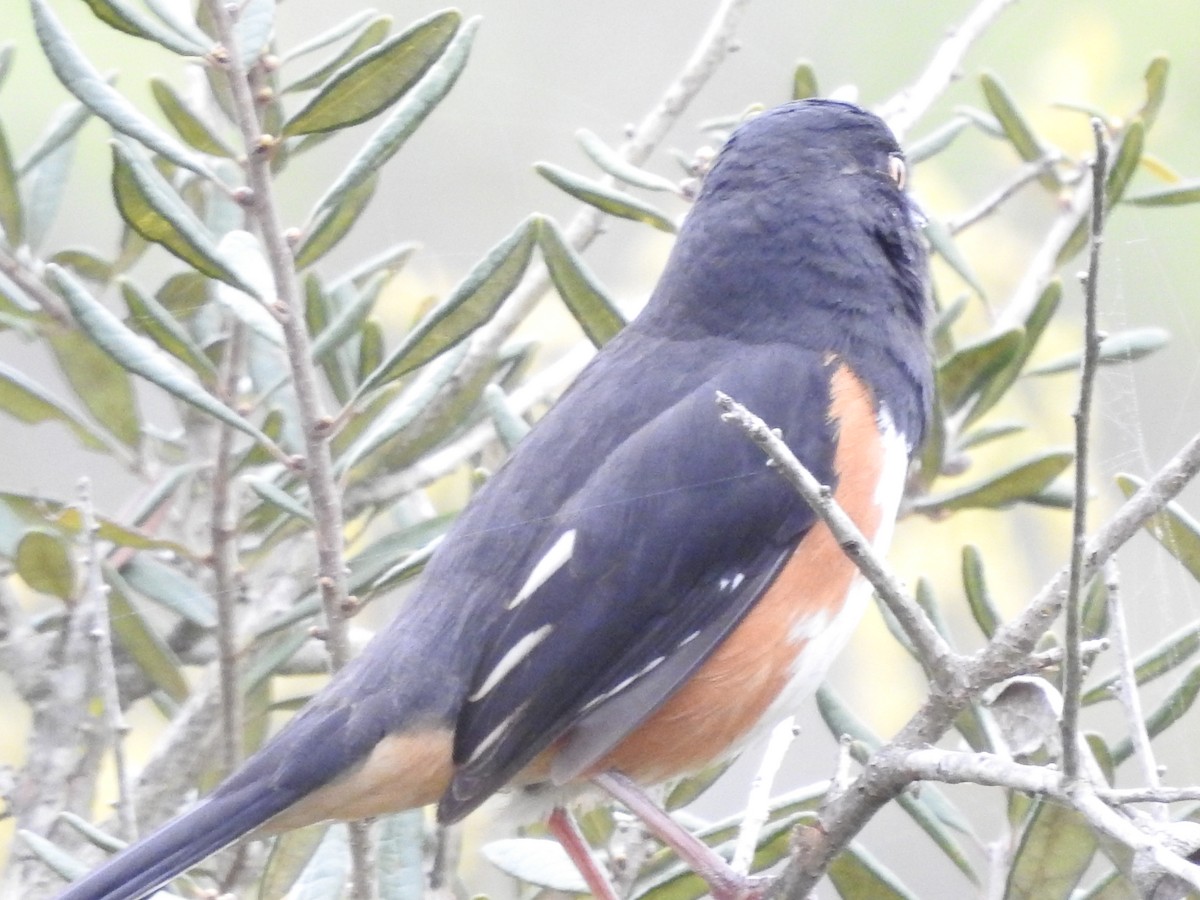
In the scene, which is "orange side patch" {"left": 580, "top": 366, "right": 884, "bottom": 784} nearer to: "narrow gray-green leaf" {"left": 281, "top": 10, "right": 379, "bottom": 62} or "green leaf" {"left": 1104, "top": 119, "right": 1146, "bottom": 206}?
"green leaf" {"left": 1104, "top": 119, "right": 1146, "bottom": 206}

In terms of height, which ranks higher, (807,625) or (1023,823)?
(807,625)

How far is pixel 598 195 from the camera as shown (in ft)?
6.46

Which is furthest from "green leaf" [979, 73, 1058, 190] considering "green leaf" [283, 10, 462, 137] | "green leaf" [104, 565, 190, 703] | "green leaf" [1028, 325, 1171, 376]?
"green leaf" [104, 565, 190, 703]

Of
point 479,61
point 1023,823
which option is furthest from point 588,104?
point 1023,823

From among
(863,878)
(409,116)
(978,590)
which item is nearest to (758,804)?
(863,878)

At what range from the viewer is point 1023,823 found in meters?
1.81

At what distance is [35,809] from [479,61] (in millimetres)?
1474

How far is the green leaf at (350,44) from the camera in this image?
1.89 m

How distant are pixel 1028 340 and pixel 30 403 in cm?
125

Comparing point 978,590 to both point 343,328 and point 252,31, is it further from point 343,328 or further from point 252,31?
point 252,31

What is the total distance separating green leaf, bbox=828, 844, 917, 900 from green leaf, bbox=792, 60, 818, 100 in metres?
1.11

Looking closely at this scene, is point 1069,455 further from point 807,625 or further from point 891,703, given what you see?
point 891,703

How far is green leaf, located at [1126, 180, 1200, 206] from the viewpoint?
2191 millimetres

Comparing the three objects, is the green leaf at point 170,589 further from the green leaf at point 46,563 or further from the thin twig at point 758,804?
the thin twig at point 758,804
